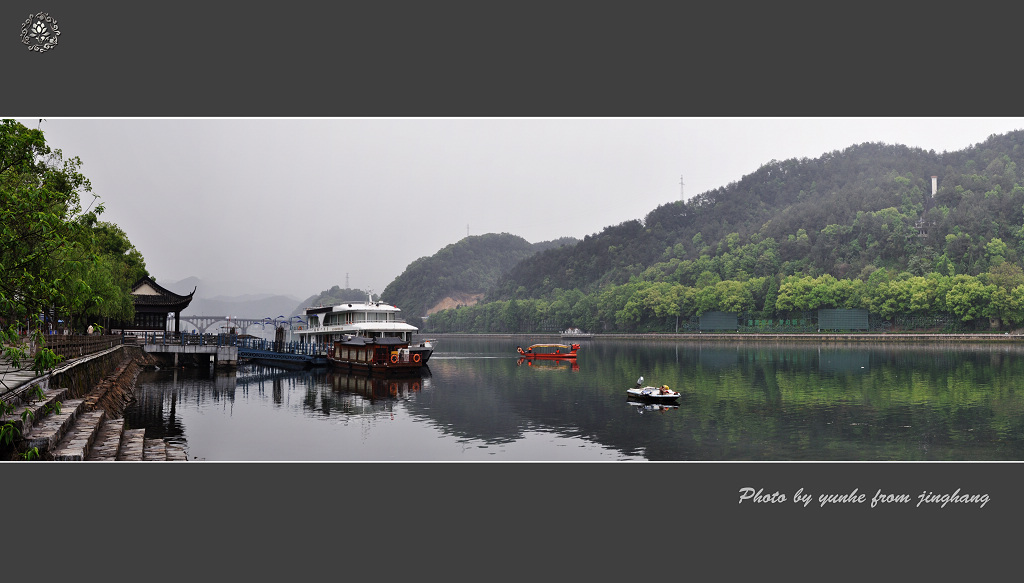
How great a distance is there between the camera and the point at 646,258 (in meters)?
190

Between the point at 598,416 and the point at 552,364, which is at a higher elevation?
the point at 552,364

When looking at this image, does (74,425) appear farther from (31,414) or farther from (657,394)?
(657,394)

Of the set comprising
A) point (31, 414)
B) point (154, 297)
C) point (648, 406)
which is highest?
point (154, 297)

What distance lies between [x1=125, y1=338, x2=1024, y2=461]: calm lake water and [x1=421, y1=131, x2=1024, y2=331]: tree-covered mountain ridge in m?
67.3

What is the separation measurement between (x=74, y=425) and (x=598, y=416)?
18.8 meters

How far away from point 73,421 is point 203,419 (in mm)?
11751

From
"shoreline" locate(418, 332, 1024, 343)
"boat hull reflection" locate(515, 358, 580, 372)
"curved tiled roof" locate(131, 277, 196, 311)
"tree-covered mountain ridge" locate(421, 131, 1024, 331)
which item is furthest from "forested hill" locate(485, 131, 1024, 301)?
"curved tiled roof" locate(131, 277, 196, 311)

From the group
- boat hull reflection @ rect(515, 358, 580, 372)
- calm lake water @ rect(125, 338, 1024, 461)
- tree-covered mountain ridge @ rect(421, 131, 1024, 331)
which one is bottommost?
calm lake water @ rect(125, 338, 1024, 461)

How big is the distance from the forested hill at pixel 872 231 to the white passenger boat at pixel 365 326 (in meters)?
89.2

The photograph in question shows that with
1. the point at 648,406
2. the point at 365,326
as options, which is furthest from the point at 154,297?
the point at 648,406

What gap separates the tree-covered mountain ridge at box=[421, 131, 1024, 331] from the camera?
107625 mm

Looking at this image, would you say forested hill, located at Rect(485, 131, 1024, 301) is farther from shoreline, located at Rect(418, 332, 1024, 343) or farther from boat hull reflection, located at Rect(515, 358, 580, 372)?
boat hull reflection, located at Rect(515, 358, 580, 372)

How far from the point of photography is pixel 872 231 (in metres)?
130

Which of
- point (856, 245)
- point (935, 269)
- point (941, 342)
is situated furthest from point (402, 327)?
point (856, 245)
